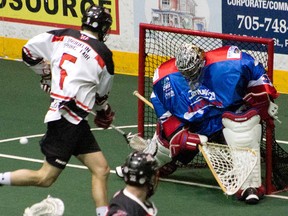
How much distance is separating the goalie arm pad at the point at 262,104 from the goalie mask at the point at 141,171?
2.63 meters

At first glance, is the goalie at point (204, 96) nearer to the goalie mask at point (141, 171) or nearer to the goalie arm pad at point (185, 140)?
the goalie arm pad at point (185, 140)

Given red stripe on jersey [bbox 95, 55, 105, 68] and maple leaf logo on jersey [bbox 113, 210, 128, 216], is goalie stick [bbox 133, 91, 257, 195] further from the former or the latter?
maple leaf logo on jersey [bbox 113, 210, 128, 216]

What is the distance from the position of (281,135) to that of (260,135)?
184cm

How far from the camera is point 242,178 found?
8.97m

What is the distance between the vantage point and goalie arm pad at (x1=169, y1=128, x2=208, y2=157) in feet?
30.2

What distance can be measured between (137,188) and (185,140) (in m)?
2.71

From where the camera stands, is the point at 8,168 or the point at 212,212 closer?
the point at 212,212

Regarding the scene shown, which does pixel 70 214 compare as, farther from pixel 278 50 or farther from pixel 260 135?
pixel 278 50

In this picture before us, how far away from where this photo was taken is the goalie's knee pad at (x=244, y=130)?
9070mm

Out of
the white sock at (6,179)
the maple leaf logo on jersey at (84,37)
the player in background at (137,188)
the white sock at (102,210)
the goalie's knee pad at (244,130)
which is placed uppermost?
the maple leaf logo on jersey at (84,37)

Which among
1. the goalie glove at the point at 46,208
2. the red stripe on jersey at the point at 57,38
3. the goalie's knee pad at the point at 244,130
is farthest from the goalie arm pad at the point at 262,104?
the goalie glove at the point at 46,208

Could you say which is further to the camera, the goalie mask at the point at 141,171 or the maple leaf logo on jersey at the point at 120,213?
the goalie mask at the point at 141,171

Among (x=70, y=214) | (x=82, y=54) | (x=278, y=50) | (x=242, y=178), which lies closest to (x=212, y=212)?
(x=242, y=178)

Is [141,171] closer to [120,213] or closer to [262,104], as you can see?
[120,213]
